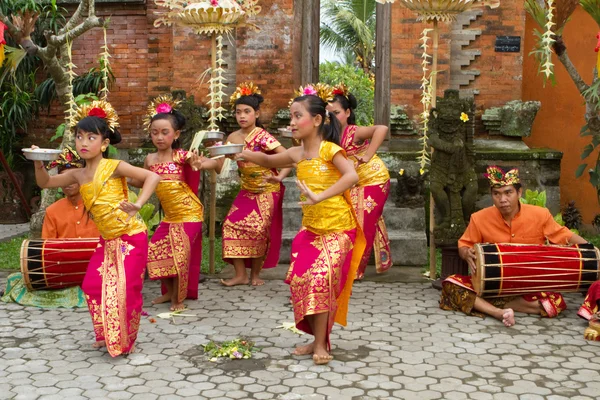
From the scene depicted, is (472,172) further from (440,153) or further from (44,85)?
(44,85)

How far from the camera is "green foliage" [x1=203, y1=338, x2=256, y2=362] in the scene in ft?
16.7

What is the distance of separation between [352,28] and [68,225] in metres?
18.2

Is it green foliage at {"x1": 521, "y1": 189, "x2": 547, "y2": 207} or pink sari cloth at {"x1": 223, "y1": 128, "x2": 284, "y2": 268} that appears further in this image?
green foliage at {"x1": 521, "y1": 189, "x2": 547, "y2": 207}

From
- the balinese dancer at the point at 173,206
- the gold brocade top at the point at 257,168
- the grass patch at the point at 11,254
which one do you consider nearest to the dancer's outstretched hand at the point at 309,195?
the balinese dancer at the point at 173,206

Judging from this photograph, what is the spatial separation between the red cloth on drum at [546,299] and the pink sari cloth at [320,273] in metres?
1.40

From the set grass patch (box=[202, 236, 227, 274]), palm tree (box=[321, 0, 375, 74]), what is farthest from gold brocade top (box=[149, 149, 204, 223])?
palm tree (box=[321, 0, 375, 74])

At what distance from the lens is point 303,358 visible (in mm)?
5105

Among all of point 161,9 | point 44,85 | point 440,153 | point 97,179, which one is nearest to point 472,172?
point 440,153

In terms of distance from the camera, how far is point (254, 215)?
7.11 m

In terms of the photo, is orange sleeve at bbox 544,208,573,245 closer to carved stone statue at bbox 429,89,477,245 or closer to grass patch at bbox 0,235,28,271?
carved stone statue at bbox 429,89,477,245

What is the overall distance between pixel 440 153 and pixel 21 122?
18.1 ft

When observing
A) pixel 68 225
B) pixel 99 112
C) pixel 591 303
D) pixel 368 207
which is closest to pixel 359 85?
pixel 368 207

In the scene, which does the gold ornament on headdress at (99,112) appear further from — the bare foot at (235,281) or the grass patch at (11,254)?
the grass patch at (11,254)

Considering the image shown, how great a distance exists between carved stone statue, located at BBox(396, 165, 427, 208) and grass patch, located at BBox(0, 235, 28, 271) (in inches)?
150
